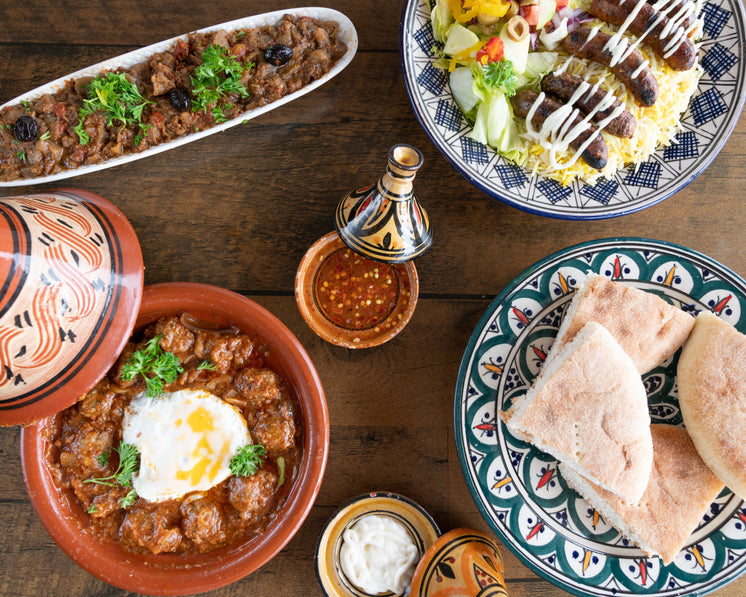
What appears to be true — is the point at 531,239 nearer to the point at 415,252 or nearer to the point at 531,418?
the point at 415,252

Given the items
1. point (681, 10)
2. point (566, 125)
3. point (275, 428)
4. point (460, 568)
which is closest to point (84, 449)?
point (275, 428)

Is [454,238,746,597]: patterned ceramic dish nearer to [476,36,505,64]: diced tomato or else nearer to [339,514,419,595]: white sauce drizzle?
[339,514,419,595]: white sauce drizzle

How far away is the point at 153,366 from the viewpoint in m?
2.32

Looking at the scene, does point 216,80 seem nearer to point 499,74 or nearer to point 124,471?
point 499,74

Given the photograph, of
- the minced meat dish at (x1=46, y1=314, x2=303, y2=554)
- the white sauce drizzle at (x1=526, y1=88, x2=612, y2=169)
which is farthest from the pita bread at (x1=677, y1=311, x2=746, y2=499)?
the minced meat dish at (x1=46, y1=314, x2=303, y2=554)

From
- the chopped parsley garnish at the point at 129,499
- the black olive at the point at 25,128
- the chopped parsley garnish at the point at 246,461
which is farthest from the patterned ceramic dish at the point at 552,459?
the black olive at the point at 25,128

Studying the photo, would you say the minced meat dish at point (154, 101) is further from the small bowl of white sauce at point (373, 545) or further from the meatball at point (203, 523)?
the small bowl of white sauce at point (373, 545)

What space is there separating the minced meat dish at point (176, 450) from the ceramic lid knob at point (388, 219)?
731mm

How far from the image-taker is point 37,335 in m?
1.73

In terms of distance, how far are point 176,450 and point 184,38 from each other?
202 cm

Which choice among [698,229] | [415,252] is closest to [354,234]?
[415,252]

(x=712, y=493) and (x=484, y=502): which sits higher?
(x=712, y=493)

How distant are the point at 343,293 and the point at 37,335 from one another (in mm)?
1392

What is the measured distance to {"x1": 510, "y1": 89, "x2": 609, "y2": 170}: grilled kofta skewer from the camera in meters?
2.41
